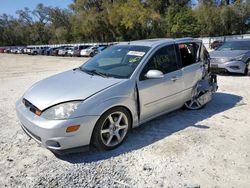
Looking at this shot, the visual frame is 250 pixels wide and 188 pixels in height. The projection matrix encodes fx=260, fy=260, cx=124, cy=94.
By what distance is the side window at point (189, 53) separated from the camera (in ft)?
16.5

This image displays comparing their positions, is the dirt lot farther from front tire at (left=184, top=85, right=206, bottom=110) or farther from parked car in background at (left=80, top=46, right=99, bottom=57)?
parked car in background at (left=80, top=46, right=99, bottom=57)

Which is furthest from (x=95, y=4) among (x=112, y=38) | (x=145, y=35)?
(x=145, y=35)

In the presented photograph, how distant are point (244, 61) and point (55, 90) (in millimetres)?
7748

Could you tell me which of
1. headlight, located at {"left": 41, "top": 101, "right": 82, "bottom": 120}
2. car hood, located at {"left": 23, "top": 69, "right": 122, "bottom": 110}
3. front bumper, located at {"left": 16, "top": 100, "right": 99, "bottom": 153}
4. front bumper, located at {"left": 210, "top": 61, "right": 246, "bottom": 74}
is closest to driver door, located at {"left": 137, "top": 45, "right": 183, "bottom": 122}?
car hood, located at {"left": 23, "top": 69, "right": 122, "bottom": 110}

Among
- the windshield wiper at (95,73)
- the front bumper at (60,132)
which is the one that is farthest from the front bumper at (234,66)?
the front bumper at (60,132)

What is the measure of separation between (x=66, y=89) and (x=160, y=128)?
6.03ft

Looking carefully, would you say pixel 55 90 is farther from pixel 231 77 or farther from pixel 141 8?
pixel 141 8

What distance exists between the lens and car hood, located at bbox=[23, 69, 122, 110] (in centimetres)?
352

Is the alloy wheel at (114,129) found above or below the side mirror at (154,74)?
below

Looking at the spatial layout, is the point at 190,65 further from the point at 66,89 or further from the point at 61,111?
the point at 61,111

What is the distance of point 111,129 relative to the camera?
379cm

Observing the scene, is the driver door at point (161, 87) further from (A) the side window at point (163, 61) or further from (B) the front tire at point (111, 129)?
(B) the front tire at point (111, 129)

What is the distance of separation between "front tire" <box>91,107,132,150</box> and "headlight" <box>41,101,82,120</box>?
1.34 feet

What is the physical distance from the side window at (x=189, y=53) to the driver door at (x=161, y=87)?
0.26 meters
